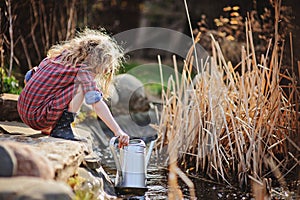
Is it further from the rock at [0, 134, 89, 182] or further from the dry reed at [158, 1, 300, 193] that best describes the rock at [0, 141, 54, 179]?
the dry reed at [158, 1, 300, 193]

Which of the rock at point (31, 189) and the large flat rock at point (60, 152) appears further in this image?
the large flat rock at point (60, 152)

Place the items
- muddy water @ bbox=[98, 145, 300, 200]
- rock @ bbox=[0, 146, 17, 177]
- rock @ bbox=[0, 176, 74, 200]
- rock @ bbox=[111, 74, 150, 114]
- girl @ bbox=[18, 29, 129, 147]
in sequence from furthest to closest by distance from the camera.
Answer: rock @ bbox=[111, 74, 150, 114]
girl @ bbox=[18, 29, 129, 147]
muddy water @ bbox=[98, 145, 300, 200]
rock @ bbox=[0, 146, 17, 177]
rock @ bbox=[0, 176, 74, 200]

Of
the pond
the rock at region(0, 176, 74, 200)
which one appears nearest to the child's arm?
the pond

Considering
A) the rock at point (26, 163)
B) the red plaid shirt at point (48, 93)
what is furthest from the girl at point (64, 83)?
the rock at point (26, 163)

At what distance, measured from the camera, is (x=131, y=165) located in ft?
9.60

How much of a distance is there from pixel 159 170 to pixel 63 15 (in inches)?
121

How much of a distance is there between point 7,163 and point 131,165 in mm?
991

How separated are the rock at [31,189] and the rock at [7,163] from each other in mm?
69

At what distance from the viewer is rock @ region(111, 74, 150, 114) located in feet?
17.1

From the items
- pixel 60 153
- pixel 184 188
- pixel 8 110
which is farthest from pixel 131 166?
pixel 8 110

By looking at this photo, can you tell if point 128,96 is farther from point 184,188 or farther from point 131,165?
point 131,165

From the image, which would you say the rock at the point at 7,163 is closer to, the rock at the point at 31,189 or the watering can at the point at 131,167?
the rock at the point at 31,189

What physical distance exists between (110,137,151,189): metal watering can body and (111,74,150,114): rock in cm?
219

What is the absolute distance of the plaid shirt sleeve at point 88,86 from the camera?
2.99 m
